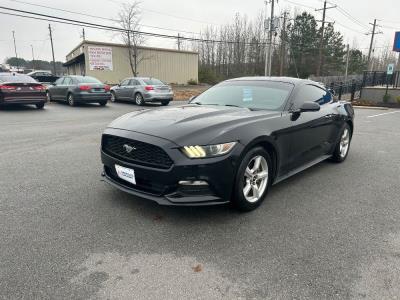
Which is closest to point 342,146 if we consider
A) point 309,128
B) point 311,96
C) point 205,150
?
point 311,96

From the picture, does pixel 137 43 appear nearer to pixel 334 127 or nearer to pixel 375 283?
pixel 334 127

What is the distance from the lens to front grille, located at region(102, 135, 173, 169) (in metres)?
3.12

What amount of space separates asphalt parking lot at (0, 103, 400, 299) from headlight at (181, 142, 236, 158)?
0.75 metres

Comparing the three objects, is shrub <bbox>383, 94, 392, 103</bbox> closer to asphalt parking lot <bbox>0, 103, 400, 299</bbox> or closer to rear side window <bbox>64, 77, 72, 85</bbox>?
asphalt parking lot <bbox>0, 103, 400, 299</bbox>

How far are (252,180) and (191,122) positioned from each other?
94 cm

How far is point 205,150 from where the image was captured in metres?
3.10

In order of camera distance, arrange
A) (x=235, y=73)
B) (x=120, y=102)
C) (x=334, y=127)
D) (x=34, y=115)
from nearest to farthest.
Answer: (x=334, y=127) < (x=34, y=115) < (x=120, y=102) < (x=235, y=73)

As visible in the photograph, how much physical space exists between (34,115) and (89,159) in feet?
24.9

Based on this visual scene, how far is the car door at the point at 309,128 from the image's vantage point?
4184mm

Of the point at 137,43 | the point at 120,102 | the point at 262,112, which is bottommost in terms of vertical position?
the point at 120,102

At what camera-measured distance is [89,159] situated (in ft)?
18.7

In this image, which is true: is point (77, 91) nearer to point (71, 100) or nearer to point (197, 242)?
point (71, 100)

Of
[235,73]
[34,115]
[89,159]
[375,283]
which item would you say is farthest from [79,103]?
[235,73]

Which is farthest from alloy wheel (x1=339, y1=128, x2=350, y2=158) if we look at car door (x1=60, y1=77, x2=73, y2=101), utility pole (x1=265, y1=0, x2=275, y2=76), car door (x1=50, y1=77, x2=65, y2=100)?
utility pole (x1=265, y1=0, x2=275, y2=76)
